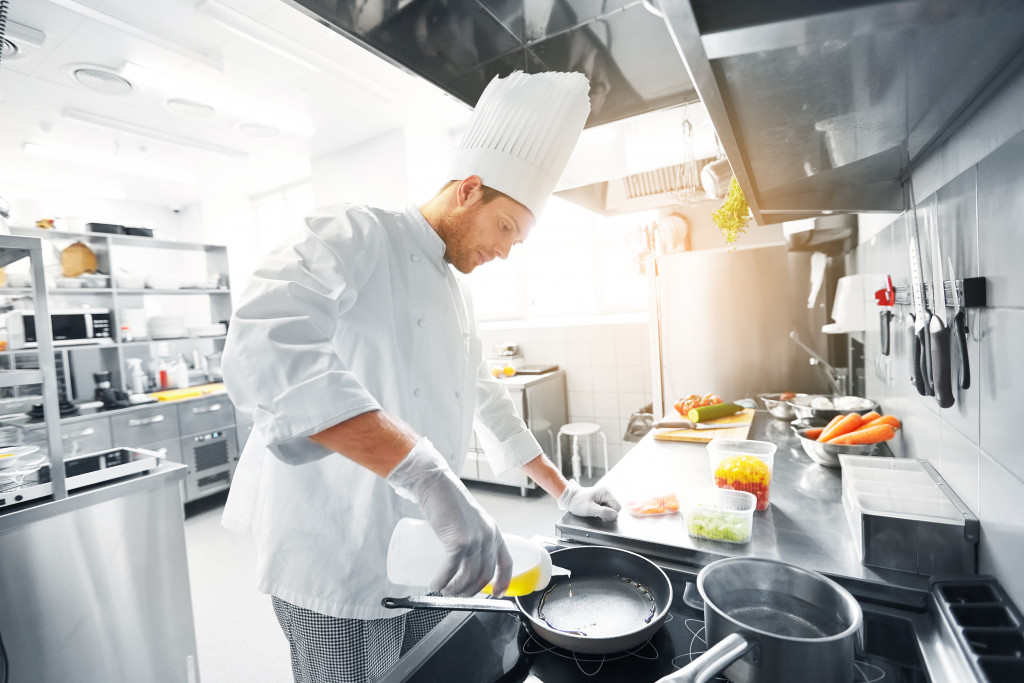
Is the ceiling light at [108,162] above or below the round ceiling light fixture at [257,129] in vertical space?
above

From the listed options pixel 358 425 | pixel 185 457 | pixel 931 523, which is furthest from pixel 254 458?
pixel 185 457

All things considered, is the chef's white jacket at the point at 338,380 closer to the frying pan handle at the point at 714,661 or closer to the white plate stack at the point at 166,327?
the frying pan handle at the point at 714,661

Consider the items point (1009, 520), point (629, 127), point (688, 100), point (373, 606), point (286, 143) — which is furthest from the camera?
point (286, 143)

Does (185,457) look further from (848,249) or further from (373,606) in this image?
(848,249)

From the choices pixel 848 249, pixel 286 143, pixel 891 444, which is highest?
pixel 286 143

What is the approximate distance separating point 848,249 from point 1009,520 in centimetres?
203

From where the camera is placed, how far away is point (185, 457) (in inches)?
146

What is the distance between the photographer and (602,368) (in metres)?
3.94

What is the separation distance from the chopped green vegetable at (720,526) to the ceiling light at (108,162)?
18.3 ft

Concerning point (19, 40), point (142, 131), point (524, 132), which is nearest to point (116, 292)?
point (142, 131)

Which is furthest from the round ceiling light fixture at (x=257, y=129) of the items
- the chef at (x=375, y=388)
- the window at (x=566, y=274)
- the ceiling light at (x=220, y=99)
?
the chef at (x=375, y=388)

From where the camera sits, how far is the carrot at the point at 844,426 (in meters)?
1.45

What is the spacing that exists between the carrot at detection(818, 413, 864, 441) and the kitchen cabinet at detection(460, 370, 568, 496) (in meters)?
2.11

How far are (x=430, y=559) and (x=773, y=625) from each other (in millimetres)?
539
